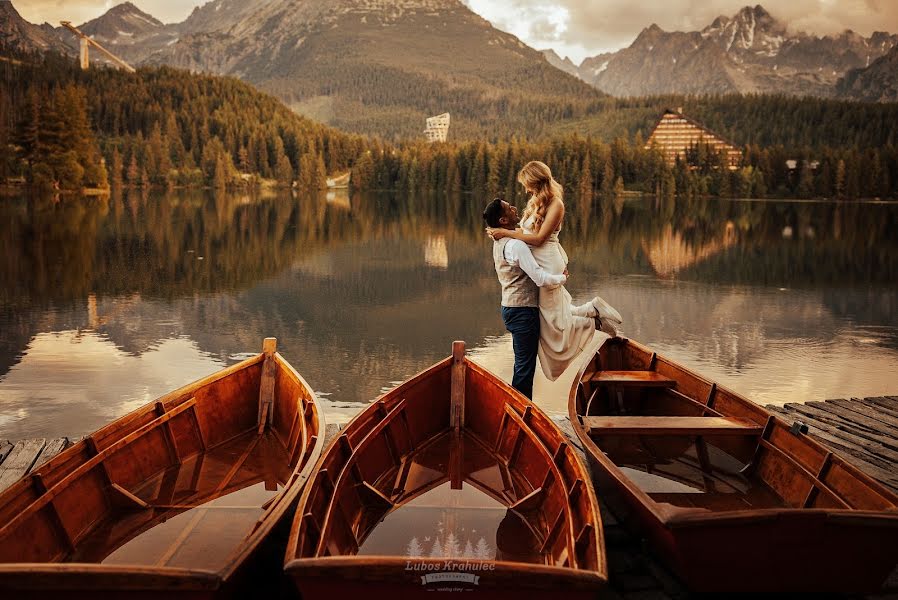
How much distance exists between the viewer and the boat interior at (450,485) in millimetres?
5562

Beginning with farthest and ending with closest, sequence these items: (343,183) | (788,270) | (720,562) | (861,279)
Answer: (343,183) < (788,270) < (861,279) < (720,562)

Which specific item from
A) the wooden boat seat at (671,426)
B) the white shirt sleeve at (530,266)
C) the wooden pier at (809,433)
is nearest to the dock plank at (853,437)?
the wooden pier at (809,433)

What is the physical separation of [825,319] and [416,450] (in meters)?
18.0

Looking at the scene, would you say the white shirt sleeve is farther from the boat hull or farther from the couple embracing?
the boat hull

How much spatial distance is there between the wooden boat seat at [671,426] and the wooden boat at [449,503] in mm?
788

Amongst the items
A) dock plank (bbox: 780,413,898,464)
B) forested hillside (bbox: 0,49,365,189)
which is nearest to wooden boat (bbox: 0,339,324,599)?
dock plank (bbox: 780,413,898,464)

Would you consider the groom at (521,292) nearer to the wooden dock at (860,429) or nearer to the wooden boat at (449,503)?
the wooden boat at (449,503)

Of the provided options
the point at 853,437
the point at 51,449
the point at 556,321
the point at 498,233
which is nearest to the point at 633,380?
the point at 556,321

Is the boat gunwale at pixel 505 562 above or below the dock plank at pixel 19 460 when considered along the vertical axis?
above

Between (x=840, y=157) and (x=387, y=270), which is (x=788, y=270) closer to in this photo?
(x=387, y=270)

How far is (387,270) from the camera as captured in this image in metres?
30.6

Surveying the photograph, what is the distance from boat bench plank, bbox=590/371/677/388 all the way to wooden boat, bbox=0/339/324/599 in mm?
3650

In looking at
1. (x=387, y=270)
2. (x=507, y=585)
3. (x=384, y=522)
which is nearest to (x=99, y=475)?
(x=384, y=522)

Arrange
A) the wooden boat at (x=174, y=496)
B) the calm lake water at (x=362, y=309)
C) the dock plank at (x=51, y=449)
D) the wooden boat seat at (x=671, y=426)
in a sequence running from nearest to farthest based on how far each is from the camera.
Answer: the wooden boat at (x=174, y=496) < the wooden boat seat at (x=671, y=426) < the dock plank at (x=51, y=449) < the calm lake water at (x=362, y=309)
